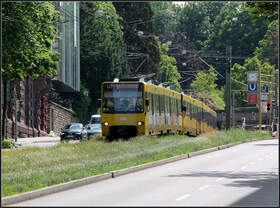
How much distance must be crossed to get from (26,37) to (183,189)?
69.1 ft

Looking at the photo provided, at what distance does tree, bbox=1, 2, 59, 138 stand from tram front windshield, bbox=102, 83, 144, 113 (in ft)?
11.4

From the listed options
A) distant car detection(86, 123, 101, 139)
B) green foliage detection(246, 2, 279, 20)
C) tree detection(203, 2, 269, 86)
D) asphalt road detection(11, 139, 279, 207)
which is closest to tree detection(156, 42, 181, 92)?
tree detection(203, 2, 269, 86)

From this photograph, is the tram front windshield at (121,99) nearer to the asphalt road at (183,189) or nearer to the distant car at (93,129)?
the distant car at (93,129)

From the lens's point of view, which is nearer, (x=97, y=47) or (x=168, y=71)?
(x=97, y=47)

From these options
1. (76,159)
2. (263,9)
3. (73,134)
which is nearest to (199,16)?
(73,134)

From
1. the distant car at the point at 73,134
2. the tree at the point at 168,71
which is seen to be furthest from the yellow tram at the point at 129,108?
the tree at the point at 168,71

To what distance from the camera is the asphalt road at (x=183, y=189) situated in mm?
15500

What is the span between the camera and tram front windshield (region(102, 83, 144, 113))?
39.8 m

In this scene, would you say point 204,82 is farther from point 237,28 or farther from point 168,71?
point 237,28

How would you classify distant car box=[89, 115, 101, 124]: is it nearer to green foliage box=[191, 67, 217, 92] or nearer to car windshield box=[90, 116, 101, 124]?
car windshield box=[90, 116, 101, 124]

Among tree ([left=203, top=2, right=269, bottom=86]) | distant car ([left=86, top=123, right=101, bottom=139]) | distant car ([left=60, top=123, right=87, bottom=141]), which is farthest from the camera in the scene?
distant car ([left=60, top=123, right=87, bottom=141])

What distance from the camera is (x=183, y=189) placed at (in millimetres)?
18500

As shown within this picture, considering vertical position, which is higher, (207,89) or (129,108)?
(207,89)

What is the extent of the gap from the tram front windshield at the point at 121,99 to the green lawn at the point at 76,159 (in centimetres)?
178
